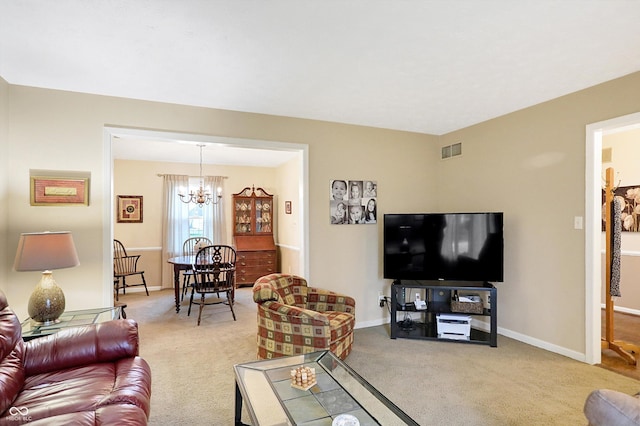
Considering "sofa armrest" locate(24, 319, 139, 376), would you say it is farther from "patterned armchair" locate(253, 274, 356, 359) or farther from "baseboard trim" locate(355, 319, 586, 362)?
"baseboard trim" locate(355, 319, 586, 362)

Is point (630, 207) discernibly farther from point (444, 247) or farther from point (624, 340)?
point (444, 247)

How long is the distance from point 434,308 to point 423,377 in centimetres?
113

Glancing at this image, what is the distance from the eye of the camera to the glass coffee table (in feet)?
5.56

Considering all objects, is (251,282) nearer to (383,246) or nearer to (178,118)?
(383,246)

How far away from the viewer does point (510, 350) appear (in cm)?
347

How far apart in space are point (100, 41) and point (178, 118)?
4.01 ft

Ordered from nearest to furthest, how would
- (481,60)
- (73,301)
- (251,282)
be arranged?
(481,60) < (73,301) < (251,282)

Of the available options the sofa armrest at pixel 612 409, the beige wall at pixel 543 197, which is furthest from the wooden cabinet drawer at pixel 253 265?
the sofa armrest at pixel 612 409

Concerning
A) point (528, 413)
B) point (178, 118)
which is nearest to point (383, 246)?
point (528, 413)

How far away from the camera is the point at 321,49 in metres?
2.35

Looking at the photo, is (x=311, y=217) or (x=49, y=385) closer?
(x=49, y=385)

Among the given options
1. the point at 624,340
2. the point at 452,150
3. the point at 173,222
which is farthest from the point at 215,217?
the point at 624,340

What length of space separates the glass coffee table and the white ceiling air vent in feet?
10.7

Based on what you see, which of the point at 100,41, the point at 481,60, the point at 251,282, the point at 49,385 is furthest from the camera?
the point at 251,282
